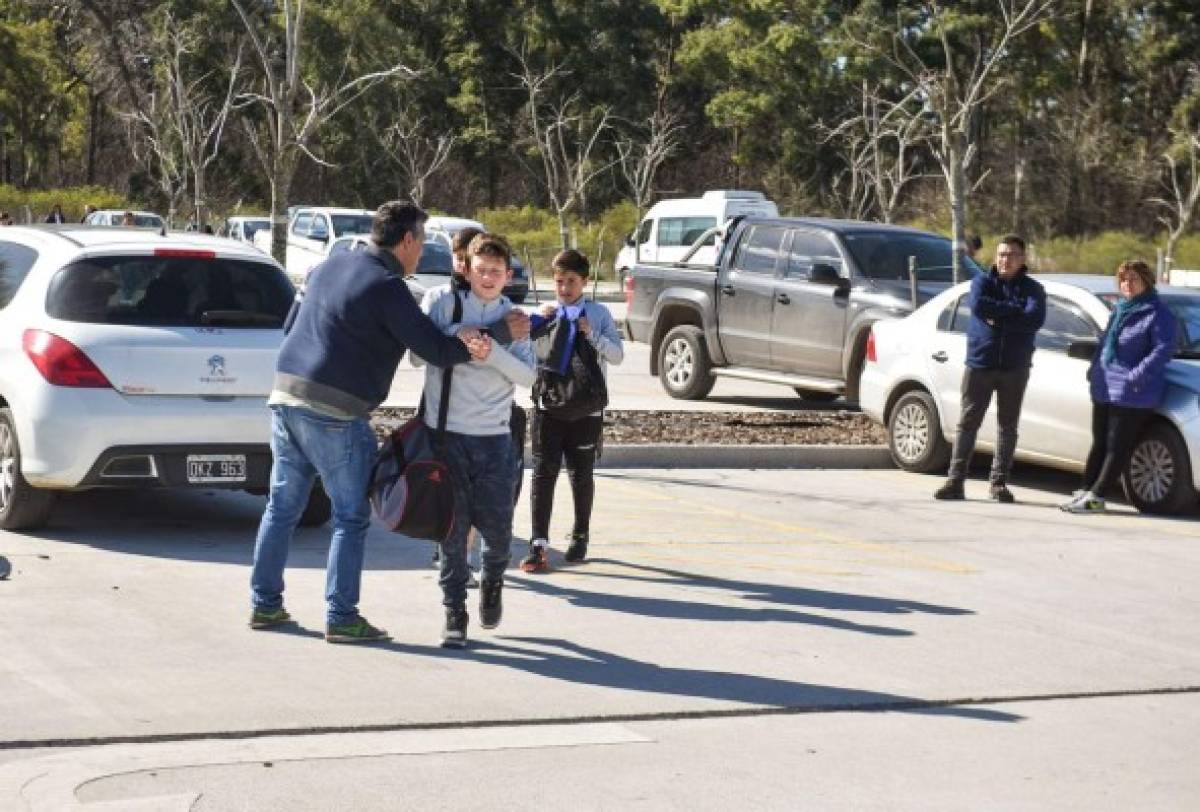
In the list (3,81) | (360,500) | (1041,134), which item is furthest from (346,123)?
(360,500)

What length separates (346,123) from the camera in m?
75.2

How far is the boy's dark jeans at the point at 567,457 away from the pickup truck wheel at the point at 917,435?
17.6 ft

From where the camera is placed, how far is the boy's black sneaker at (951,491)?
14.4 metres

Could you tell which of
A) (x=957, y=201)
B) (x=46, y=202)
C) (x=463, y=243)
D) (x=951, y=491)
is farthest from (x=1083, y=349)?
(x=46, y=202)

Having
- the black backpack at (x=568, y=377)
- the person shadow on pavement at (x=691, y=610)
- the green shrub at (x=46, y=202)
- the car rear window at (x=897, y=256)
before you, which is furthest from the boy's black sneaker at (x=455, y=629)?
the green shrub at (x=46, y=202)

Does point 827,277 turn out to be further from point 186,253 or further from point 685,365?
point 186,253

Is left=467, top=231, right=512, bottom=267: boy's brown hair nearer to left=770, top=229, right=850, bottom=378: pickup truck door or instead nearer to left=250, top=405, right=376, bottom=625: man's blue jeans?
left=250, top=405, right=376, bottom=625: man's blue jeans

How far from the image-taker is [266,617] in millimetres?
8773

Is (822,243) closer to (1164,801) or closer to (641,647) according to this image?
(641,647)

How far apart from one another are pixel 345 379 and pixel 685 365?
12.7 meters

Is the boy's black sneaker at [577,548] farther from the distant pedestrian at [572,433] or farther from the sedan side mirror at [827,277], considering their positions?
the sedan side mirror at [827,277]

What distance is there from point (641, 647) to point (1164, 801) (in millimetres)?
2712

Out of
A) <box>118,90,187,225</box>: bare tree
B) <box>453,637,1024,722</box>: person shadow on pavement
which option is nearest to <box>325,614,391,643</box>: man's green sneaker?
<box>453,637,1024,722</box>: person shadow on pavement

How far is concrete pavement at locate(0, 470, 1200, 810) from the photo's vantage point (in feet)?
21.6
